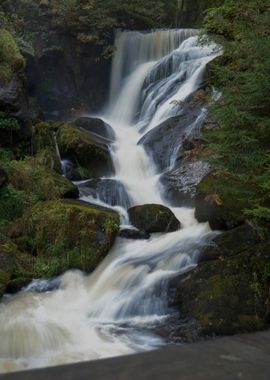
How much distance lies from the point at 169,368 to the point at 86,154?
383 inches

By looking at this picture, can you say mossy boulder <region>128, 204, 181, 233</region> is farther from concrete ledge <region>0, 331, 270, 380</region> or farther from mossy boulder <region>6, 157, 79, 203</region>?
concrete ledge <region>0, 331, 270, 380</region>

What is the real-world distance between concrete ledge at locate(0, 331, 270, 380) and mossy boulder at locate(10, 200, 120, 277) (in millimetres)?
Answer: 4926

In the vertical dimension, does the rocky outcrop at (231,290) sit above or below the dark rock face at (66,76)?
below

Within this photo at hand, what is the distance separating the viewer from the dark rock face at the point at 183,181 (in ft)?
35.0

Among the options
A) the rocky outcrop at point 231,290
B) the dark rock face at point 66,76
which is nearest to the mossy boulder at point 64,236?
the rocky outcrop at point 231,290

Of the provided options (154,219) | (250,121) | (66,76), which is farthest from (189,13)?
(250,121)

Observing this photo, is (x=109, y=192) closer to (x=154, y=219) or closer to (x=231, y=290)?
(x=154, y=219)

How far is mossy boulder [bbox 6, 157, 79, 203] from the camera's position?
10.4 meters

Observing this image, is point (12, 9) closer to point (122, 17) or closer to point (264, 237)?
point (122, 17)

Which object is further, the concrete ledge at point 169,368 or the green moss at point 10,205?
the green moss at point 10,205

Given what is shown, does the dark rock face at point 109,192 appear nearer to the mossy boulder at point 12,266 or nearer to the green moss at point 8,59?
the mossy boulder at point 12,266

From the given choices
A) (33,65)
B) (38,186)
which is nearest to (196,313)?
(38,186)

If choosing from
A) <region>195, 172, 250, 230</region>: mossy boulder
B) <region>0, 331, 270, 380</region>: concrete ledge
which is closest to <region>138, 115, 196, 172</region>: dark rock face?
<region>195, 172, 250, 230</region>: mossy boulder

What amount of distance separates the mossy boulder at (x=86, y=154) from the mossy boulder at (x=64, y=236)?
128 inches
